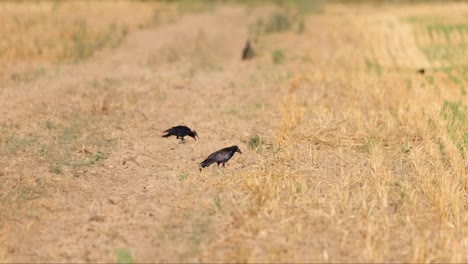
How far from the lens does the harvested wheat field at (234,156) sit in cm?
594

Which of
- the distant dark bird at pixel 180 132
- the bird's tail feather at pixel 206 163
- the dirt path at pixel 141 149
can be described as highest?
the distant dark bird at pixel 180 132

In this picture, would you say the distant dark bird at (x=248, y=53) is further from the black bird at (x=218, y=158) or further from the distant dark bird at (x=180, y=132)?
the black bird at (x=218, y=158)

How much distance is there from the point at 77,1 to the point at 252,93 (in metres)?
19.7

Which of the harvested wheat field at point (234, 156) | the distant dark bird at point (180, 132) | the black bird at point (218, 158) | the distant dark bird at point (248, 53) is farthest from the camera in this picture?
the distant dark bird at point (248, 53)

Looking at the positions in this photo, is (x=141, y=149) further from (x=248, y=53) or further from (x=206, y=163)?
(x=248, y=53)

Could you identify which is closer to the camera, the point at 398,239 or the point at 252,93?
the point at 398,239

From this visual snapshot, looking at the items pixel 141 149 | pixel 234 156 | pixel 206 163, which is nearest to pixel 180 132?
pixel 141 149

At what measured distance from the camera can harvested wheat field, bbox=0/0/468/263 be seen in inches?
234

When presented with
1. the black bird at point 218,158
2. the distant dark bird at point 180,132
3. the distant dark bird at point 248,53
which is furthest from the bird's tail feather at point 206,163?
the distant dark bird at point 248,53

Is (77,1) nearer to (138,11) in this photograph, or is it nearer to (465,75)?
(138,11)

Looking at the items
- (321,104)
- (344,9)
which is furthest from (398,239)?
(344,9)

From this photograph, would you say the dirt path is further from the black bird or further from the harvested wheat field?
the black bird

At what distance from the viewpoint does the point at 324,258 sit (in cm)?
561

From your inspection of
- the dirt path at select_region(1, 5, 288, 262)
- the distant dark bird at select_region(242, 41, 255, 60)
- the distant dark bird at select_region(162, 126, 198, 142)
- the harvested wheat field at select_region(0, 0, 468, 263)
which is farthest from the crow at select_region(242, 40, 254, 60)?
the distant dark bird at select_region(162, 126, 198, 142)
